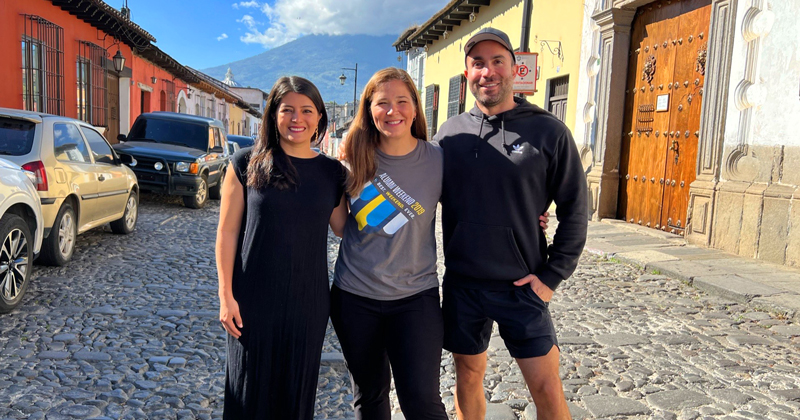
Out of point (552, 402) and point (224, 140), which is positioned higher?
point (224, 140)

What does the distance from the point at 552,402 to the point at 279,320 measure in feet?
3.60

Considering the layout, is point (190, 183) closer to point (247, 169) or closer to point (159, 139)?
point (159, 139)

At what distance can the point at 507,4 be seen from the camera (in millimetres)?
14656

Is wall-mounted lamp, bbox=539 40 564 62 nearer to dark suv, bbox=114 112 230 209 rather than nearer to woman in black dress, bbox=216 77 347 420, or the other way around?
dark suv, bbox=114 112 230 209

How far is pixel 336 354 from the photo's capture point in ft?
12.9

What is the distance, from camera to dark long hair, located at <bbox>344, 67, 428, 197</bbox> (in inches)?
93.7

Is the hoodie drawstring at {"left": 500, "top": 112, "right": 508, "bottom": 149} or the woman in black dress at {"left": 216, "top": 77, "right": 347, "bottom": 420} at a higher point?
the hoodie drawstring at {"left": 500, "top": 112, "right": 508, "bottom": 149}

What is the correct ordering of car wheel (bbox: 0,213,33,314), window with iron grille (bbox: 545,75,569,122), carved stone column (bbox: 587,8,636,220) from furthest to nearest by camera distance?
window with iron grille (bbox: 545,75,569,122) < carved stone column (bbox: 587,8,636,220) < car wheel (bbox: 0,213,33,314)

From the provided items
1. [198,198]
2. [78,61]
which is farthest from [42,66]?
[198,198]

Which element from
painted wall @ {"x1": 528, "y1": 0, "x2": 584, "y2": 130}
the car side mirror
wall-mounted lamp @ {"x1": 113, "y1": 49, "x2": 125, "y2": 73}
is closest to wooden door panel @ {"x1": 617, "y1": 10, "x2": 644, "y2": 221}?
painted wall @ {"x1": 528, "y1": 0, "x2": 584, "y2": 130}

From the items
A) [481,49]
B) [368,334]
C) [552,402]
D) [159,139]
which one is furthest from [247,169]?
[159,139]

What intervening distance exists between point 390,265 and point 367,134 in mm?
545

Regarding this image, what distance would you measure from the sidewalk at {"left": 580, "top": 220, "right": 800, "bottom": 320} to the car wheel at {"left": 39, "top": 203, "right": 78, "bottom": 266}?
6.19m

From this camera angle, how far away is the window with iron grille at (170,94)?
24.7 m
